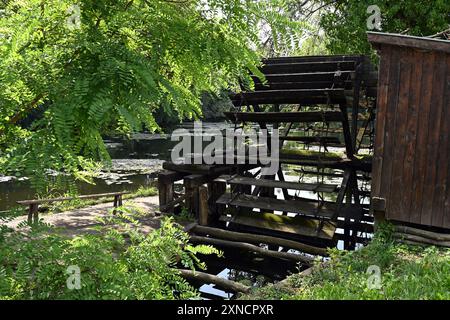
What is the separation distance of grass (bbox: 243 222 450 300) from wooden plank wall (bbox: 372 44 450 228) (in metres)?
0.55

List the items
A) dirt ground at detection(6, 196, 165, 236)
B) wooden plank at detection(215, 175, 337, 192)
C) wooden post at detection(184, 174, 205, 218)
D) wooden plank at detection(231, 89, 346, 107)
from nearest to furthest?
dirt ground at detection(6, 196, 165, 236) → wooden plank at detection(215, 175, 337, 192) → wooden plank at detection(231, 89, 346, 107) → wooden post at detection(184, 174, 205, 218)

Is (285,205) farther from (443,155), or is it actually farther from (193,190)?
(443,155)

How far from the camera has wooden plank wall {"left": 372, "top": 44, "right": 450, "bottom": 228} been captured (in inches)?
241

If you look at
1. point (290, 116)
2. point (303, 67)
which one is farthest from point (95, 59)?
point (303, 67)

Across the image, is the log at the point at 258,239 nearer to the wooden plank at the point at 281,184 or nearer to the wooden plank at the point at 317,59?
the wooden plank at the point at 281,184

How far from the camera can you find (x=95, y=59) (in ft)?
7.29

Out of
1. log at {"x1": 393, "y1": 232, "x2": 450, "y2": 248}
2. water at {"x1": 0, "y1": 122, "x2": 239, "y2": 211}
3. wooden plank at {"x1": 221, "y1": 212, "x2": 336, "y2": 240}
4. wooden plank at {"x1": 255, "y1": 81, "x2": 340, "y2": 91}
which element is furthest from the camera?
water at {"x1": 0, "y1": 122, "x2": 239, "y2": 211}

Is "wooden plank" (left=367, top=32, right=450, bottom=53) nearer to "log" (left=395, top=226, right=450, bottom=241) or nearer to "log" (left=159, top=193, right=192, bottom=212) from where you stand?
"log" (left=395, top=226, right=450, bottom=241)

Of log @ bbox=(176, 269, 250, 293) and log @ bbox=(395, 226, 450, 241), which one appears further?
log @ bbox=(395, 226, 450, 241)

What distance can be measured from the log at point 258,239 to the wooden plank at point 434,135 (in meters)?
1.97

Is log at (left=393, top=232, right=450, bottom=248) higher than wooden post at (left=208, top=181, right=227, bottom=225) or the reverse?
higher

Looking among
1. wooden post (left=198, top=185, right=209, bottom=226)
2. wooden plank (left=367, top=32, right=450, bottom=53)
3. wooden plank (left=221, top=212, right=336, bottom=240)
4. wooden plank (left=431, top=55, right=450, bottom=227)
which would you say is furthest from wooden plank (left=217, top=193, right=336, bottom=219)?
wooden plank (left=367, top=32, right=450, bottom=53)

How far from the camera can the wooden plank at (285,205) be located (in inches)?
345

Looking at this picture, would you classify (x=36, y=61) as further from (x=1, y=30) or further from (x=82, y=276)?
(x=82, y=276)
